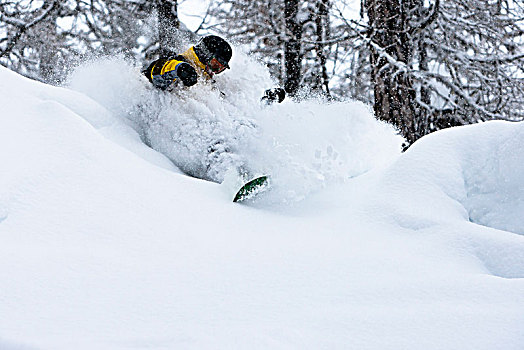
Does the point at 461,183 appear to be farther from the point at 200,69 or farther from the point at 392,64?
the point at 392,64

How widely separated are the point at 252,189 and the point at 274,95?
4.17 feet

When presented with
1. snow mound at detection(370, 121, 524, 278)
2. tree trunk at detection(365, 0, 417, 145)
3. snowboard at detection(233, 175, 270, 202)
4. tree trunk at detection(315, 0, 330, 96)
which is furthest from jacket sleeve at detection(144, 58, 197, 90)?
tree trunk at detection(315, 0, 330, 96)

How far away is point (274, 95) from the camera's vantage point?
12.6 ft

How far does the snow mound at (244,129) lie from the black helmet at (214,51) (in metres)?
0.19

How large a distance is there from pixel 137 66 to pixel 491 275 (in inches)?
133

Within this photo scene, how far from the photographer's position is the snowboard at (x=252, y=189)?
9.07 feet

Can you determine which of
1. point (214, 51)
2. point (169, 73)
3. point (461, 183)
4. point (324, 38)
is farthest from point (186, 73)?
point (324, 38)

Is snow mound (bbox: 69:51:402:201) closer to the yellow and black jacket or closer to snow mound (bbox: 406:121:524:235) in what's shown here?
the yellow and black jacket

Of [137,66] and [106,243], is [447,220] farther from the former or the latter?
[137,66]

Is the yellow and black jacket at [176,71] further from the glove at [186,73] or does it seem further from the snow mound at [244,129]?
the snow mound at [244,129]

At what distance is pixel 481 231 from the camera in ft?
7.27

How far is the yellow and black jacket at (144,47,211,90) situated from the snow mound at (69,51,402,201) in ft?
0.41

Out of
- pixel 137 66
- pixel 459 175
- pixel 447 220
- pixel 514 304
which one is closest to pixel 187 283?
pixel 514 304

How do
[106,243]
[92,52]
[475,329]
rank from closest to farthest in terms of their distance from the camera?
[475,329]
[106,243]
[92,52]
